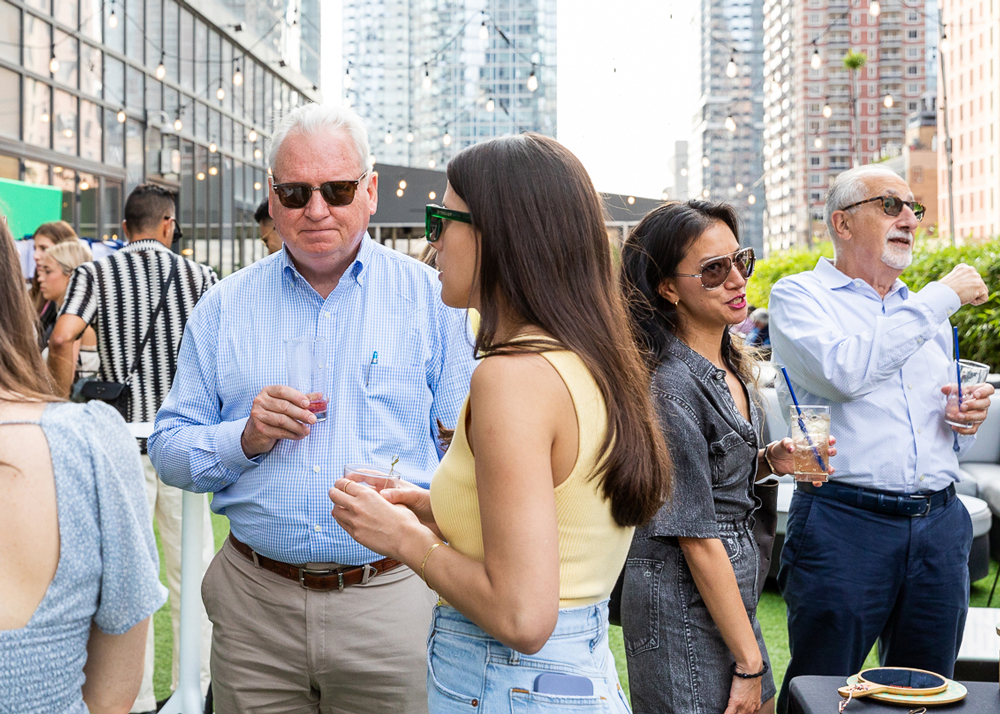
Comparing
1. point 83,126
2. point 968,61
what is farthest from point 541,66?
point 968,61

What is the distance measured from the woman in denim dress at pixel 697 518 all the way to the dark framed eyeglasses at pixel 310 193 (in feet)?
2.28

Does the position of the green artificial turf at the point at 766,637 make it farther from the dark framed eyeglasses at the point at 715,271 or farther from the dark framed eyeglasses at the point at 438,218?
the dark framed eyeglasses at the point at 438,218

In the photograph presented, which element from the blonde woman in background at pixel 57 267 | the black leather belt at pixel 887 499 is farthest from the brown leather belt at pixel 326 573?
the blonde woman in background at pixel 57 267

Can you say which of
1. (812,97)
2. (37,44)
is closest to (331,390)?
(37,44)

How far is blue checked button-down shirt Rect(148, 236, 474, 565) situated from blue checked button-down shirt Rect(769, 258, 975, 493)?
101cm

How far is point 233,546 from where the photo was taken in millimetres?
2025

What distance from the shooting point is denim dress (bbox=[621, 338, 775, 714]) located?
1815mm

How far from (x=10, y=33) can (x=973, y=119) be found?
83.9 metres

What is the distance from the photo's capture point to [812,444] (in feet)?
7.05

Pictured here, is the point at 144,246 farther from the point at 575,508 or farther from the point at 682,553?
the point at 575,508

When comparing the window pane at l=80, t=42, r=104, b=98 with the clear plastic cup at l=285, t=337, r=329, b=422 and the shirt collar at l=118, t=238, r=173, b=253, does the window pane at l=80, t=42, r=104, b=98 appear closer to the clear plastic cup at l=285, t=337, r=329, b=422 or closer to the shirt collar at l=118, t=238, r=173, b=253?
the shirt collar at l=118, t=238, r=173, b=253

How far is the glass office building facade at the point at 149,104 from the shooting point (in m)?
12.8

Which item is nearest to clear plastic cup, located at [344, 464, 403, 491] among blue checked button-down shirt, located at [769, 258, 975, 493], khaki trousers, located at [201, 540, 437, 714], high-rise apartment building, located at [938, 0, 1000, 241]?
khaki trousers, located at [201, 540, 437, 714]

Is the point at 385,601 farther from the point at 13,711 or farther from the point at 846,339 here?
the point at 846,339
